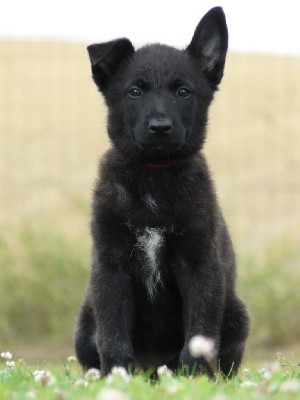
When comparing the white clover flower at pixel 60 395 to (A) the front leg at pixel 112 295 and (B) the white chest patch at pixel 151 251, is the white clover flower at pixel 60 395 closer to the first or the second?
(A) the front leg at pixel 112 295

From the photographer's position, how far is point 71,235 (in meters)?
12.3

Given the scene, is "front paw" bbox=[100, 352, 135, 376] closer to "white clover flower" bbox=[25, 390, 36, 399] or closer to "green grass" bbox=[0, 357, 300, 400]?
"green grass" bbox=[0, 357, 300, 400]

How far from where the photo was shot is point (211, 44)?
599 cm

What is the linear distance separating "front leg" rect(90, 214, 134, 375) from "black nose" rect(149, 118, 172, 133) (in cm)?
57

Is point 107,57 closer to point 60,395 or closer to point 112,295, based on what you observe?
point 112,295

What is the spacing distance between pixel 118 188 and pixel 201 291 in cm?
78

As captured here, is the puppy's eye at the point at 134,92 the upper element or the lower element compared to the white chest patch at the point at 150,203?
upper

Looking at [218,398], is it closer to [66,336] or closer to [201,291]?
[201,291]

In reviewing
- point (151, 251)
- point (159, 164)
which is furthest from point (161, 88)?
point (151, 251)

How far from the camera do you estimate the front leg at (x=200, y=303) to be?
5.39 metres

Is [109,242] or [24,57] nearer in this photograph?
[109,242]

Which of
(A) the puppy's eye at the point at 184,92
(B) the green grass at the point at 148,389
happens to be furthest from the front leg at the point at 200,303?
(A) the puppy's eye at the point at 184,92

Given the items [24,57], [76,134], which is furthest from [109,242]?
[24,57]

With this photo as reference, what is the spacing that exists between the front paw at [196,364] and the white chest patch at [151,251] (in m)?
0.44
